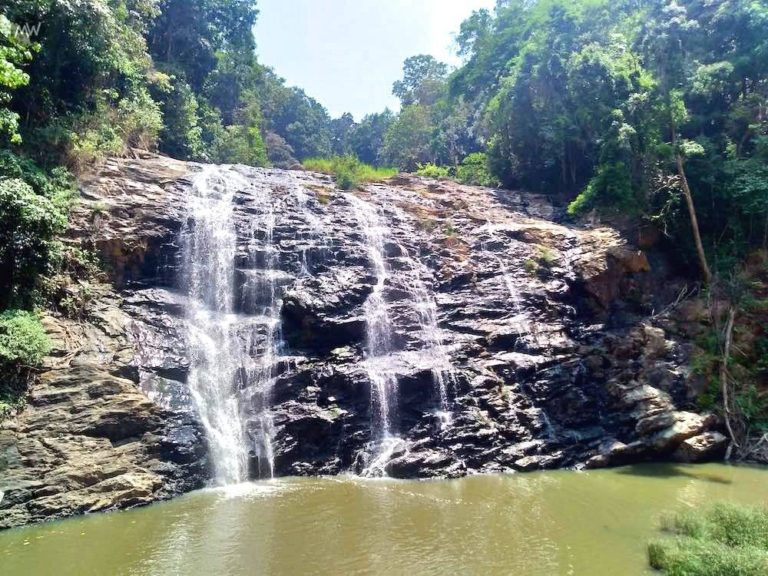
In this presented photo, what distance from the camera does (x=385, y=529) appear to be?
8.67m

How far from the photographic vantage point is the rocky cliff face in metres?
11.1

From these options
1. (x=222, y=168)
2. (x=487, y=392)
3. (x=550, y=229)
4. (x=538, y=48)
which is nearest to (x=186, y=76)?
(x=222, y=168)

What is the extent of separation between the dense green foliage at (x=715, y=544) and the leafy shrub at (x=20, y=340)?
1112cm

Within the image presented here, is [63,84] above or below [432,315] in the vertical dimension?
above

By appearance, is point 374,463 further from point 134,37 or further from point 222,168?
point 134,37

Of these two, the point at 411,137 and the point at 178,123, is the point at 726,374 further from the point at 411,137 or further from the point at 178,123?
the point at 411,137

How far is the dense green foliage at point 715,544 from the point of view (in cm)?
639

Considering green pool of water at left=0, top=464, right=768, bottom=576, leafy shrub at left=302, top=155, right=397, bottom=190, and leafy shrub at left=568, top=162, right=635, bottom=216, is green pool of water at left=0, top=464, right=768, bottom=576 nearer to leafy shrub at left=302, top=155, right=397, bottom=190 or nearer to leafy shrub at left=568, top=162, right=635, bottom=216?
leafy shrub at left=568, top=162, right=635, bottom=216

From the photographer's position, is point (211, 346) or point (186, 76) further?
point (186, 76)

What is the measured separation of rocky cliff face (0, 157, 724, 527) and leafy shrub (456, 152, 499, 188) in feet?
26.2

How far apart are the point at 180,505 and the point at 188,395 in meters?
3.06

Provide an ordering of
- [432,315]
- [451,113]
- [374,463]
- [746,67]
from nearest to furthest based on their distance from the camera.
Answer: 1. [374,463]
2. [432,315]
3. [746,67]
4. [451,113]

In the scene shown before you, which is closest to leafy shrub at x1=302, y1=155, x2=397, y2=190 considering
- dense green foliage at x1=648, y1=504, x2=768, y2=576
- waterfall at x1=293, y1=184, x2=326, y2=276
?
waterfall at x1=293, y1=184, x2=326, y2=276

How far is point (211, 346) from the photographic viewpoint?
1444cm
